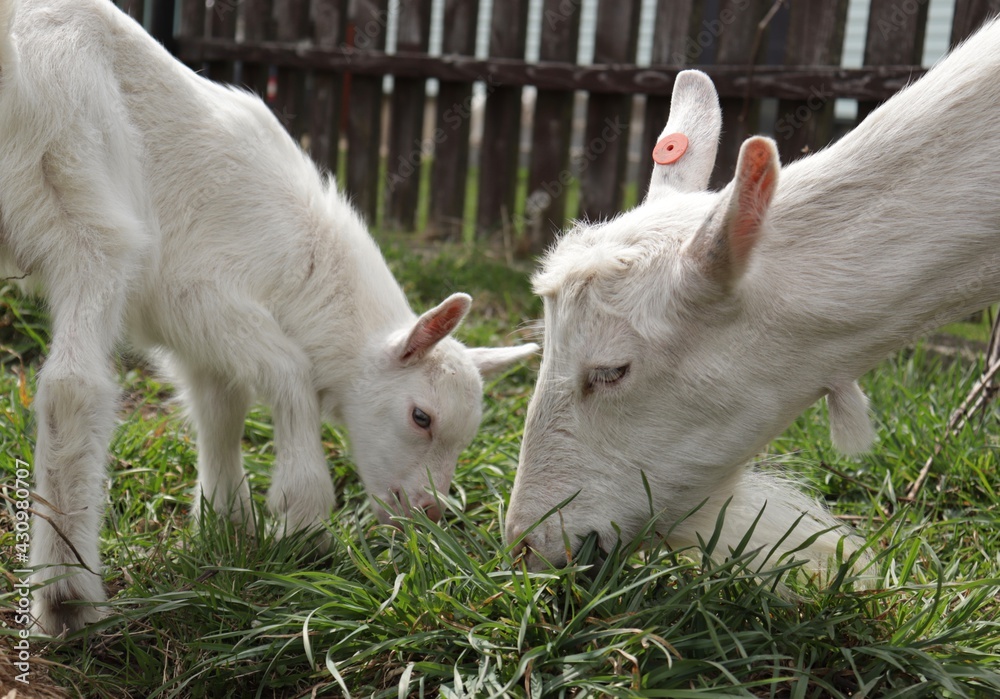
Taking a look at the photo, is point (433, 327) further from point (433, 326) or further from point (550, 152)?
point (550, 152)

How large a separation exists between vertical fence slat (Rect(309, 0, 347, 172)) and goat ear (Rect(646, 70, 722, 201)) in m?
5.35

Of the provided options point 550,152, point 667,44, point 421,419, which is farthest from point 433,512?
point 550,152

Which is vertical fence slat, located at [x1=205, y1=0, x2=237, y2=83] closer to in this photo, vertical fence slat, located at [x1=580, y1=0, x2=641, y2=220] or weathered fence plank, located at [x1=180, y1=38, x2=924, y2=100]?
weathered fence plank, located at [x1=180, y1=38, x2=924, y2=100]

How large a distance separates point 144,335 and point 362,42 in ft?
16.9

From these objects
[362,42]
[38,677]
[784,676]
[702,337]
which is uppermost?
[362,42]

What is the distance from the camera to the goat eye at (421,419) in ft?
12.8

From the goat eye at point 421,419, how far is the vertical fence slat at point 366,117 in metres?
4.82

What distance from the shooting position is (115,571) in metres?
3.28

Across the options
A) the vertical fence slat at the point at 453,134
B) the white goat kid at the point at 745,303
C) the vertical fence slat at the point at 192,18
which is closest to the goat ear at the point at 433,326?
the white goat kid at the point at 745,303

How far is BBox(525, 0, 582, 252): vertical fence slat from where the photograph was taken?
7496mm

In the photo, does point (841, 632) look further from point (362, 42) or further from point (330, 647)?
point (362, 42)

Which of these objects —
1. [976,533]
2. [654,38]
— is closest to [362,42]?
[654,38]

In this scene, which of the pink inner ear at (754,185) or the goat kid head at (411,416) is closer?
the pink inner ear at (754,185)

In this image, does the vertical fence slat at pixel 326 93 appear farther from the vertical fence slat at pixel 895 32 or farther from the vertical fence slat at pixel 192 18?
the vertical fence slat at pixel 895 32
